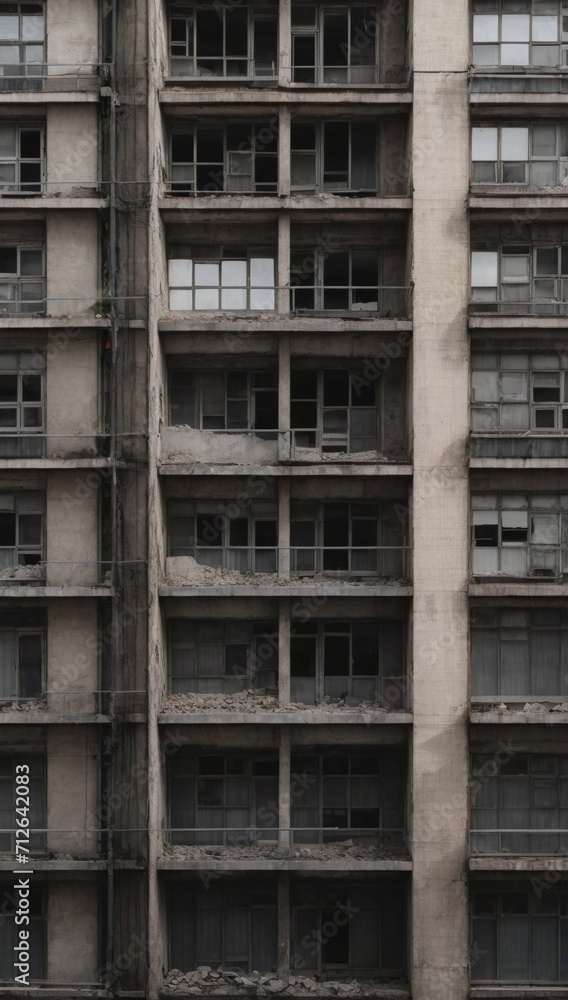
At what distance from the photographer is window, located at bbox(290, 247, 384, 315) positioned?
2288cm

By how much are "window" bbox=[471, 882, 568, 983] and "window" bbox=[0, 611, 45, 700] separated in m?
11.1

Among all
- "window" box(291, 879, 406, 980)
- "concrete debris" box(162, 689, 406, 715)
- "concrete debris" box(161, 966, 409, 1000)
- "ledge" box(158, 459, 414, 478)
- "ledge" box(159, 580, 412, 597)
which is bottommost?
"concrete debris" box(161, 966, 409, 1000)

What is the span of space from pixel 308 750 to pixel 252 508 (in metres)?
5.77

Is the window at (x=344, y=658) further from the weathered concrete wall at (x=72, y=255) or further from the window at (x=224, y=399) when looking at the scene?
the weathered concrete wall at (x=72, y=255)

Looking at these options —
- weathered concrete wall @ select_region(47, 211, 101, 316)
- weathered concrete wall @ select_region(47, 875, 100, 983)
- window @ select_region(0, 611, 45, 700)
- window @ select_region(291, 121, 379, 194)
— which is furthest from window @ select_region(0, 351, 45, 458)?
weathered concrete wall @ select_region(47, 875, 100, 983)

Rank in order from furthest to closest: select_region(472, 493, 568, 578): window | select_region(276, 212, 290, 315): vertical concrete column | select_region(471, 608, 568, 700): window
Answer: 1. select_region(472, 493, 568, 578): window
2. select_region(276, 212, 290, 315): vertical concrete column
3. select_region(471, 608, 568, 700): window

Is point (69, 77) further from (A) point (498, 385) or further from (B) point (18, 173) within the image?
(A) point (498, 385)

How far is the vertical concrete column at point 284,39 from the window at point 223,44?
502mm

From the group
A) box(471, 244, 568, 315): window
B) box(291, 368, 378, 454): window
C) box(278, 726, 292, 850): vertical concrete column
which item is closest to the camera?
box(278, 726, 292, 850): vertical concrete column

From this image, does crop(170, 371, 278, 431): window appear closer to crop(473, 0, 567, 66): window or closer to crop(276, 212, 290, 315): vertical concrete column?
crop(276, 212, 290, 315): vertical concrete column

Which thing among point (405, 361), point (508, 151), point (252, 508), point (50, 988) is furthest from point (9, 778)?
point (508, 151)

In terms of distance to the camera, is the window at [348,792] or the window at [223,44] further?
the window at [223,44]

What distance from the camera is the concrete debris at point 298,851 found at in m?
21.3

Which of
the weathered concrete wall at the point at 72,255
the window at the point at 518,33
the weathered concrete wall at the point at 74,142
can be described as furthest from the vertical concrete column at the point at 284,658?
the window at the point at 518,33
